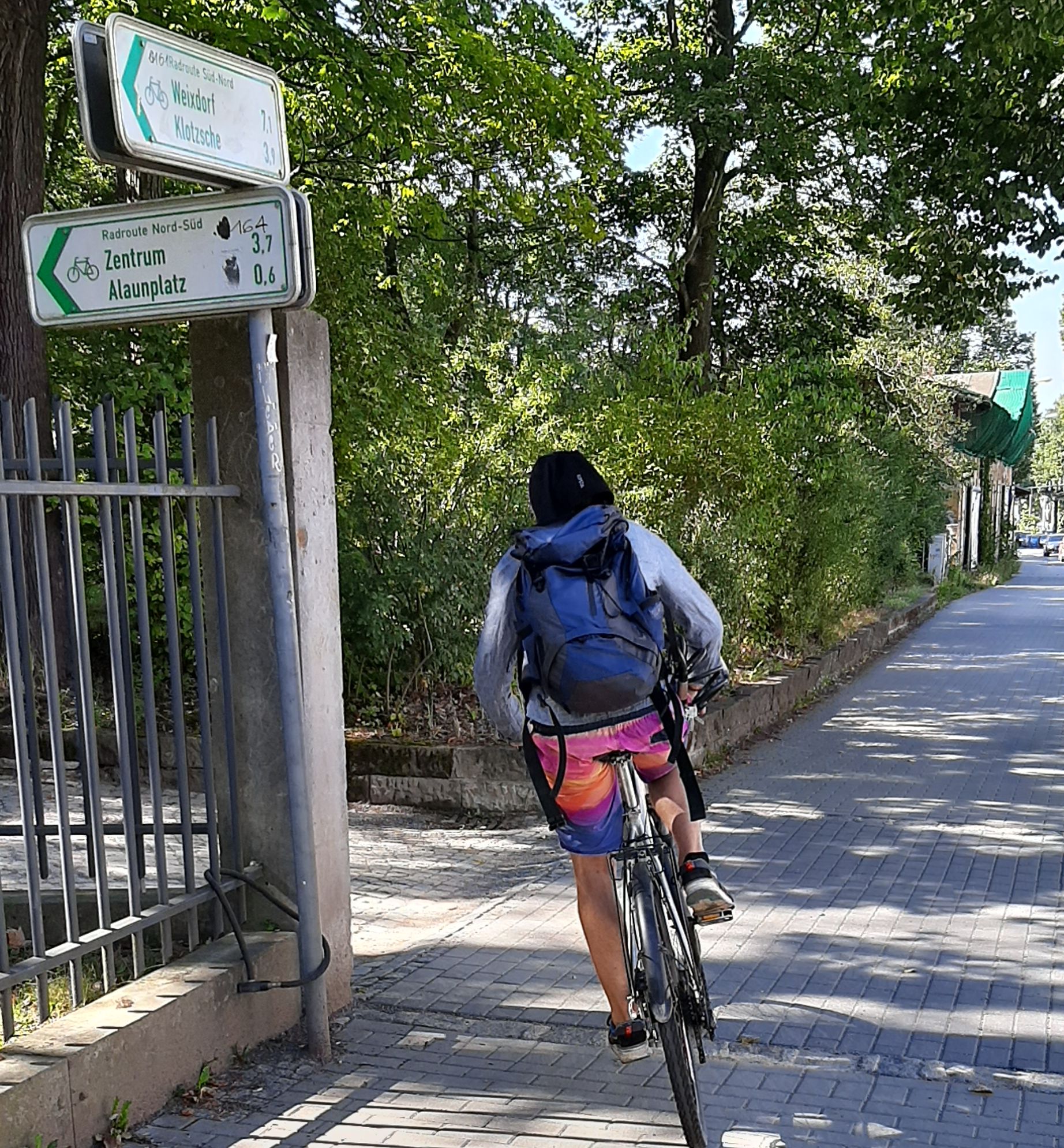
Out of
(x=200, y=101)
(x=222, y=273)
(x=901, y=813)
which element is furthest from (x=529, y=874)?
(x=200, y=101)

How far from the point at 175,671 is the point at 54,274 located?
1332 mm

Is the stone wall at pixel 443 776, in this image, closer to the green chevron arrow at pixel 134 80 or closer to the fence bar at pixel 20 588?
the fence bar at pixel 20 588

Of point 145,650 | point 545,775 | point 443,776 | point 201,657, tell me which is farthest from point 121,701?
point 443,776

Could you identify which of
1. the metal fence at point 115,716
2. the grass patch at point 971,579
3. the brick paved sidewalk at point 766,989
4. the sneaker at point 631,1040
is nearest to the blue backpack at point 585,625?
the sneaker at point 631,1040

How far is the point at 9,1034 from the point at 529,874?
3.67 meters

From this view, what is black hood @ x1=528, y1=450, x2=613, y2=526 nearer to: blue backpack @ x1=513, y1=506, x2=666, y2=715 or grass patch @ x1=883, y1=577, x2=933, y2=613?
blue backpack @ x1=513, y1=506, x2=666, y2=715

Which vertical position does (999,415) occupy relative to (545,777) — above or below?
above

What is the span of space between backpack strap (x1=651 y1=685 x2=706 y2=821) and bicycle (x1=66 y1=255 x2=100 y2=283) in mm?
2193

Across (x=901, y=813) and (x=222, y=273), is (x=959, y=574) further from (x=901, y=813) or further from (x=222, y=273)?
(x=222, y=273)

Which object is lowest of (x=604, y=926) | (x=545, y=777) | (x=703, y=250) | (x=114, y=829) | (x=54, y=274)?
(x=604, y=926)

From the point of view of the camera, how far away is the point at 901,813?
329 inches

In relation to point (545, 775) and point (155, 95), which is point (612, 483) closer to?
point (545, 775)

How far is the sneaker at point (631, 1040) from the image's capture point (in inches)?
157

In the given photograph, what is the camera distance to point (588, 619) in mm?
3959
